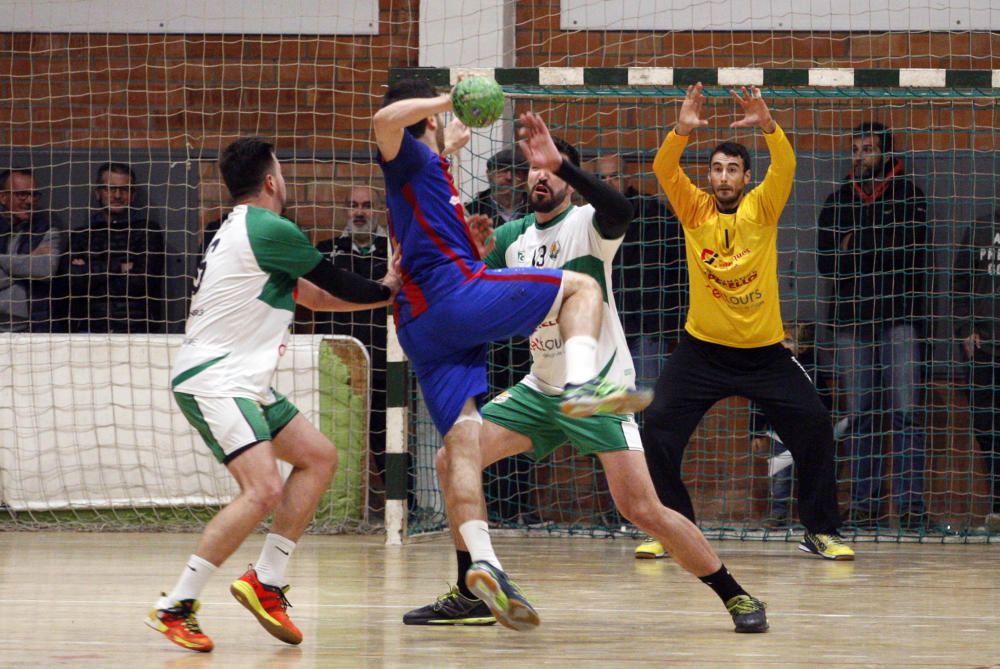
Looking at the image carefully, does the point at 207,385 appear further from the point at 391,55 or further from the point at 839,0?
the point at 839,0

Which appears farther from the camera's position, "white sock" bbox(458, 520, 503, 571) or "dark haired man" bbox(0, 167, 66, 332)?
"dark haired man" bbox(0, 167, 66, 332)

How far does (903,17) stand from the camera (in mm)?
10406

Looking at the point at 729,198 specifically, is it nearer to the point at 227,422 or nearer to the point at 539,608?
the point at 539,608

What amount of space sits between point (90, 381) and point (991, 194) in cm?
639

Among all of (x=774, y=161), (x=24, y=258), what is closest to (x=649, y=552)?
(x=774, y=161)

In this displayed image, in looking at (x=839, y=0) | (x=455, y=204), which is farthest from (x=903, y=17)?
(x=455, y=204)

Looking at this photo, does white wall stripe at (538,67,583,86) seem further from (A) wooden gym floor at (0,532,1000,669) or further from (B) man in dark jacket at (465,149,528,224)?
(A) wooden gym floor at (0,532,1000,669)

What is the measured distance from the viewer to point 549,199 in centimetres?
599

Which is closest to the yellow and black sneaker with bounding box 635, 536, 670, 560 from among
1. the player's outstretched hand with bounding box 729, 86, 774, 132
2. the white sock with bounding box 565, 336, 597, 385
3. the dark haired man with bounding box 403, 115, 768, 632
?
the dark haired man with bounding box 403, 115, 768, 632

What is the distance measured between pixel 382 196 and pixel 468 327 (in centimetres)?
540

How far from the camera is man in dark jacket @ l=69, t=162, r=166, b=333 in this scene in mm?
10023

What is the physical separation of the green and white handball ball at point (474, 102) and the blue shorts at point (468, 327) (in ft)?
1.80

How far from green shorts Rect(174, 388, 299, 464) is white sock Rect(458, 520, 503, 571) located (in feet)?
2.65

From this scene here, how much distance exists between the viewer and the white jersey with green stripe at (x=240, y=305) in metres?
5.11
